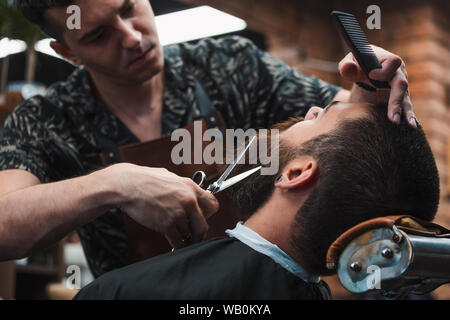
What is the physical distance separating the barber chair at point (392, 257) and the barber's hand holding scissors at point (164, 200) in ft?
0.86

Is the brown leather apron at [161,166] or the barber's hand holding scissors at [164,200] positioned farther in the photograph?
the brown leather apron at [161,166]

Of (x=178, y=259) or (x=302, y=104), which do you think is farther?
(x=302, y=104)

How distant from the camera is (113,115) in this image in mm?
1541

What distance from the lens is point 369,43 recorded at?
100 cm

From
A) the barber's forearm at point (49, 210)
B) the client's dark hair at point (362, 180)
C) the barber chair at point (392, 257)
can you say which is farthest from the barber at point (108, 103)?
the barber chair at point (392, 257)

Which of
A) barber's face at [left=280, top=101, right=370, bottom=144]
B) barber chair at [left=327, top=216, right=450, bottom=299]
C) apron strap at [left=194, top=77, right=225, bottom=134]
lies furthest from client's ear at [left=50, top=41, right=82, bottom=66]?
barber chair at [left=327, top=216, right=450, bottom=299]

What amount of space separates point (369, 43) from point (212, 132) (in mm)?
528

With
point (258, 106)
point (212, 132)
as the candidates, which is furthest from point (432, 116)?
point (212, 132)

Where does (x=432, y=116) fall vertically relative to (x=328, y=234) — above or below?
below

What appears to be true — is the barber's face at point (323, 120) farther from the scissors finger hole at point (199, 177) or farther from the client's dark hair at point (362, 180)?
the scissors finger hole at point (199, 177)

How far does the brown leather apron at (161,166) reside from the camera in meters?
1.17

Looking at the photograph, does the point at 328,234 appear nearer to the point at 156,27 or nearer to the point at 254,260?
the point at 254,260

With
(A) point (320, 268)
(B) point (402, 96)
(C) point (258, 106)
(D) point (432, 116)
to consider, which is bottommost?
(D) point (432, 116)

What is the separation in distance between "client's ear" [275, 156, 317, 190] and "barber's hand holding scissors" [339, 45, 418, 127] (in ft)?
0.56
